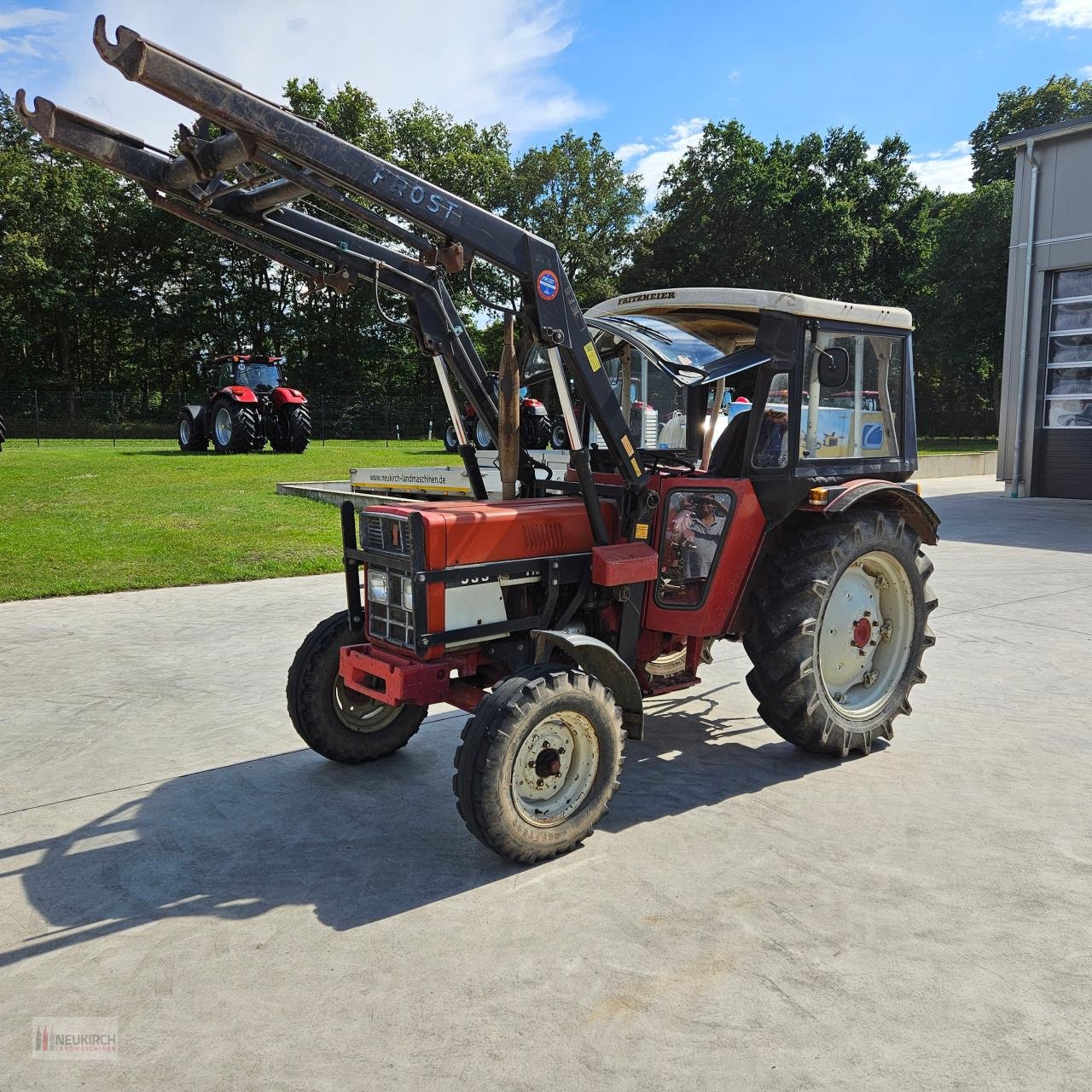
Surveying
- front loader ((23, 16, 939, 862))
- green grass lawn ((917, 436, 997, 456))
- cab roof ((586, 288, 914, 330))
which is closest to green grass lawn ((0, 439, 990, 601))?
front loader ((23, 16, 939, 862))

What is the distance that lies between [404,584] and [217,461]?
55.5 ft

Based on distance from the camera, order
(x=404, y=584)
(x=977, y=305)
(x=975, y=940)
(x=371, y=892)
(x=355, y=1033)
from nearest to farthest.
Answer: (x=355, y=1033) < (x=975, y=940) < (x=371, y=892) < (x=404, y=584) < (x=977, y=305)

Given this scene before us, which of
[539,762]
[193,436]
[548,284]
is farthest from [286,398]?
[539,762]

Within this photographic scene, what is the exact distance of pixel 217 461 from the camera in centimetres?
1966

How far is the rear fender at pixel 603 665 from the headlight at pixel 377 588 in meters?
0.68

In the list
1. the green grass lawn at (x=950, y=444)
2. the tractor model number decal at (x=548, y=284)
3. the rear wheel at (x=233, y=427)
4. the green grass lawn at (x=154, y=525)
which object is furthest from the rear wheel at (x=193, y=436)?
the green grass lawn at (x=950, y=444)

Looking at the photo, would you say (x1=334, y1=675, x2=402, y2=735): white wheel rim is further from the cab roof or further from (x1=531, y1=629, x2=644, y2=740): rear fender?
the cab roof

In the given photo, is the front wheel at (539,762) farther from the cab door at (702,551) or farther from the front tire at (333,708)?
the front tire at (333,708)

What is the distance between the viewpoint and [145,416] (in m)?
34.3

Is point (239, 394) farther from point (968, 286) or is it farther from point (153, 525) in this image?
point (968, 286)

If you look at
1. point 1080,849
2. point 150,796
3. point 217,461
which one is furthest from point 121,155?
point 217,461

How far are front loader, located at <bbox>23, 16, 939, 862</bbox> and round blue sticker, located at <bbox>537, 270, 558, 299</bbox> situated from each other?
1 cm

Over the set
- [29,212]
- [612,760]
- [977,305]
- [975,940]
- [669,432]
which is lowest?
[975,940]

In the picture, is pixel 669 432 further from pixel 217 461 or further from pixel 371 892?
pixel 217 461
